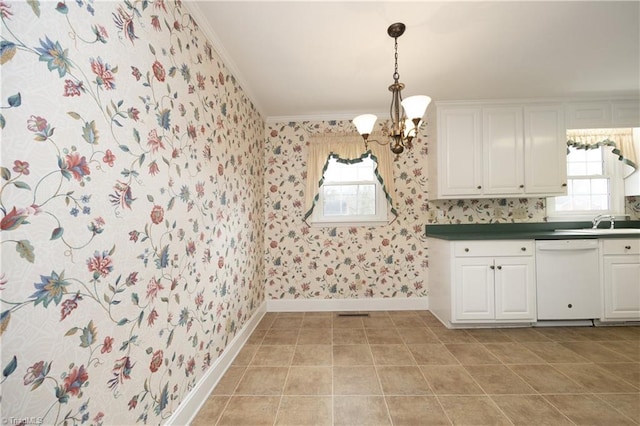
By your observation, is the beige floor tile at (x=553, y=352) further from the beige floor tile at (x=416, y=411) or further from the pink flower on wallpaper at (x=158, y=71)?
the pink flower on wallpaper at (x=158, y=71)

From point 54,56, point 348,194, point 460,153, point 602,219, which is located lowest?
point 602,219

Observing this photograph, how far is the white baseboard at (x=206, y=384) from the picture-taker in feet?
4.57

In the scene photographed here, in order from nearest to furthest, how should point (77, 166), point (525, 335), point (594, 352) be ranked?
point (77, 166)
point (594, 352)
point (525, 335)

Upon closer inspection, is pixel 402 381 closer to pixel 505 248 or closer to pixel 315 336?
pixel 315 336

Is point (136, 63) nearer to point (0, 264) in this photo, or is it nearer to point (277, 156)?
point (0, 264)

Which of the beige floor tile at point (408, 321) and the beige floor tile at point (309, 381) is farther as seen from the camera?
the beige floor tile at point (408, 321)

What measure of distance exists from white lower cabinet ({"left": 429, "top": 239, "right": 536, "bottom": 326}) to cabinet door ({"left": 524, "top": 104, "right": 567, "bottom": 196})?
79 cm

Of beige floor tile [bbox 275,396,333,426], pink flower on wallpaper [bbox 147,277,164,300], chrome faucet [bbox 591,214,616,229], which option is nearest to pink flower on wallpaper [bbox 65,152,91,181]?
pink flower on wallpaper [bbox 147,277,164,300]

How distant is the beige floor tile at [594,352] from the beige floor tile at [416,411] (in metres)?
1.57

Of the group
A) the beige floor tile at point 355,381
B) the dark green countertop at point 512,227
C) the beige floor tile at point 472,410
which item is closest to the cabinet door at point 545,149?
the dark green countertop at point 512,227

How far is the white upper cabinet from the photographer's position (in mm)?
2877


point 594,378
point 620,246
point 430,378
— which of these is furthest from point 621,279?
point 430,378

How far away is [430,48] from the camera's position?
2.02 meters

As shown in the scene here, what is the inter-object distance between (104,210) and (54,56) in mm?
496
